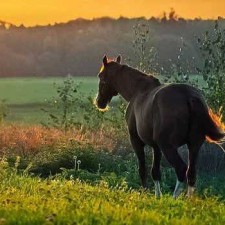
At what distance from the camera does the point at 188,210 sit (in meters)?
9.23

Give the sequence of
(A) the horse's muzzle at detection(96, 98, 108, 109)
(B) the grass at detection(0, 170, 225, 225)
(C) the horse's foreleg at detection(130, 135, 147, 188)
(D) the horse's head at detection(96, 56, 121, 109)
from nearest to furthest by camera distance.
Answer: (B) the grass at detection(0, 170, 225, 225), (C) the horse's foreleg at detection(130, 135, 147, 188), (D) the horse's head at detection(96, 56, 121, 109), (A) the horse's muzzle at detection(96, 98, 108, 109)

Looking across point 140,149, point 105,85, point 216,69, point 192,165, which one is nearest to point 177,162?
point 192,165

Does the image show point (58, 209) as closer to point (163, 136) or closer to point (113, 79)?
point (163, 136)

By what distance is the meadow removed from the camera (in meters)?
8.50

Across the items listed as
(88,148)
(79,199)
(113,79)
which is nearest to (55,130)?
(88,148)

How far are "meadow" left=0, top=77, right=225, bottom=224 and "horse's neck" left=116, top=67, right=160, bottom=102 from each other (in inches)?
58.8

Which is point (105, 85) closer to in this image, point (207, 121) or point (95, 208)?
point (207, 121)

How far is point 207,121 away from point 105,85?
358cm

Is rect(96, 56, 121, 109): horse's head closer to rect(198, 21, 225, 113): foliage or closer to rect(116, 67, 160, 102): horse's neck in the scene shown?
rect(116, 67, 160, 102): horse's neck

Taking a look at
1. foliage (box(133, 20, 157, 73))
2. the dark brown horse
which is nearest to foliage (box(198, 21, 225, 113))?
foliage (box(133, 20, 157, 73))

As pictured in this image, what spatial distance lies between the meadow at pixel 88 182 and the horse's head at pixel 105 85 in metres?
1.33

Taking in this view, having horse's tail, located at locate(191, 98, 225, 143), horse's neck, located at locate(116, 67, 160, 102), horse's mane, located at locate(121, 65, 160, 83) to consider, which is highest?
horse's mane, located at locate(121, 65, 160, 83)

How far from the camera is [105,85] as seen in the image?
14.9 metres

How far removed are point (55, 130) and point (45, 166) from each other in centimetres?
433
